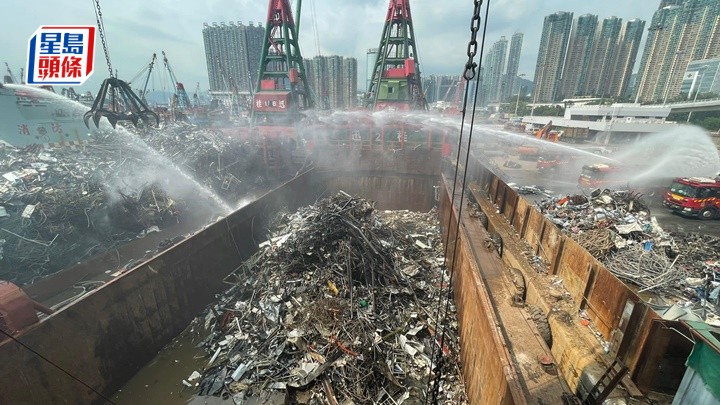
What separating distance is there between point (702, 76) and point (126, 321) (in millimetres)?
89182

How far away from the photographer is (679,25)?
5662cm

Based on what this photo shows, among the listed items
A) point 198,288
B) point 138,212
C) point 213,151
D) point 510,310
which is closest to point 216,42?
point 213,151

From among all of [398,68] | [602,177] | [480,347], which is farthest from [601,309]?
[398,68]

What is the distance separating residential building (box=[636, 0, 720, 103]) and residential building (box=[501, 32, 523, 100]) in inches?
1741

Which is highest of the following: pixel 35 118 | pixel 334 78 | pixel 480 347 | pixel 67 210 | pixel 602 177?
pixel 334 78

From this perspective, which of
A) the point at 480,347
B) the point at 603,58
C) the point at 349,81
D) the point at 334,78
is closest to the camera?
the point at 480,347

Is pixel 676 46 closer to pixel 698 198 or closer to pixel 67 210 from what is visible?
pixel 698 198

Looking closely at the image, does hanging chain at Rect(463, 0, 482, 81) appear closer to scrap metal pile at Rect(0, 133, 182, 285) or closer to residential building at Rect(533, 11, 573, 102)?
scrap metal pile at Rect(0, 133, 182, 285)

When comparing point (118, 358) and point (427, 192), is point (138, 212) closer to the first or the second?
point (118, 358)

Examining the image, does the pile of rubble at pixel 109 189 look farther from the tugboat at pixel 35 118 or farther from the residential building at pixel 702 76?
the residential building at pixel 702 76

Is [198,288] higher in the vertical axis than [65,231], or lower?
lower

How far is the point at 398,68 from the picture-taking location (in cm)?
2356

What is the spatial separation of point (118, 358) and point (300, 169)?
44.4 feet

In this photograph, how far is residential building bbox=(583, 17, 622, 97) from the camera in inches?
2559
